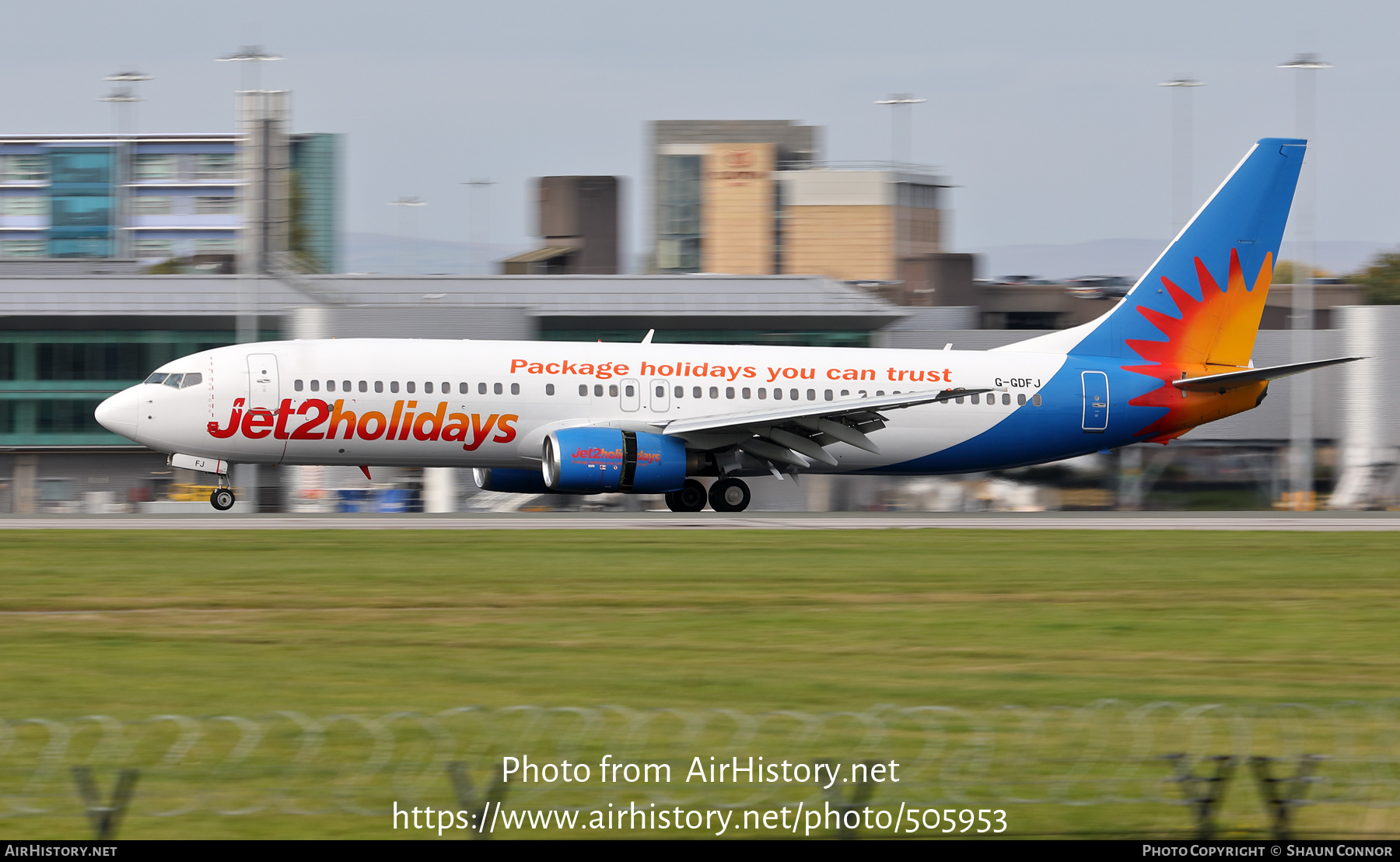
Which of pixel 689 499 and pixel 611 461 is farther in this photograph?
pixel 689 499

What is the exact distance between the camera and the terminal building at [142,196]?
170 metres

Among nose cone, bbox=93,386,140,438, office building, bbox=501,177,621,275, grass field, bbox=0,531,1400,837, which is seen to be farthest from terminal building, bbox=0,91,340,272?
grass field, bbox=0,531,1400,837

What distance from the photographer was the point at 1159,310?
128ft

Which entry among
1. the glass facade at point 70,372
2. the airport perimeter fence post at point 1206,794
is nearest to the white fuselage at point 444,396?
the glass facade at point 70,372

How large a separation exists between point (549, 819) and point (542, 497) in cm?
3754

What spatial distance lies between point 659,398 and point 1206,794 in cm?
2753

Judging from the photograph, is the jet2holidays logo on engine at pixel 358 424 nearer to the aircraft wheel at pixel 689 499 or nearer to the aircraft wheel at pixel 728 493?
the aircraft wheel at pixel 689 499

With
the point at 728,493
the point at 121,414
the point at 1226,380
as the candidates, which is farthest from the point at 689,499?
the point at 1226,380

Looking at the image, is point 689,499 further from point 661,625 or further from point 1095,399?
point 661,625

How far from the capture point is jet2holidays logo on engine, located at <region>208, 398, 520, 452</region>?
33.0m

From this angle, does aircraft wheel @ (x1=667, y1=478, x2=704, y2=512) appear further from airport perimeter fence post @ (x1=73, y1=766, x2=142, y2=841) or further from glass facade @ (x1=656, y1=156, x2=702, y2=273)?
glass facade @ (x1=656, y1=156, x2=702, y2=273)

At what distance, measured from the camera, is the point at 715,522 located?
32125 mm

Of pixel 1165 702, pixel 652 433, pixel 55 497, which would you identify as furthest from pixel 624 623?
pixel 55 497
